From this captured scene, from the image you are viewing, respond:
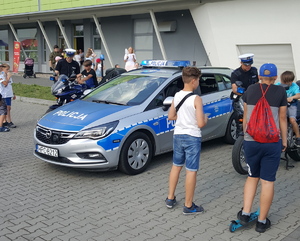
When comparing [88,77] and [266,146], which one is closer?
[266,146]

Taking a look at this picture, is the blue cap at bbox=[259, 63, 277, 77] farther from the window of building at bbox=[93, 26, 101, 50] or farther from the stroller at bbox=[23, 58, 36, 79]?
the stroller at bbox=[23, 58, 36, 79]

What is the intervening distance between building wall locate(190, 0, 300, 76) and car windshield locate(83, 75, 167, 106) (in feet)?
21.9

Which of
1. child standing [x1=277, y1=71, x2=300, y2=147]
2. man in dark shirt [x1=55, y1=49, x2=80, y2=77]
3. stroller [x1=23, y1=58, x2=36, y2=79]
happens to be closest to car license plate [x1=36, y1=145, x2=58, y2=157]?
child standing [x1=277, y1=71, x2=300, y2=147]

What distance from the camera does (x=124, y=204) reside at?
17.1 feet

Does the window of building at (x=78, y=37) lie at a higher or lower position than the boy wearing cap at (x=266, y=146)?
higher

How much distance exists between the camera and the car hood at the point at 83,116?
20.0 feet

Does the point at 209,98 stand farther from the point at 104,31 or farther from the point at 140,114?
the point at 104,31

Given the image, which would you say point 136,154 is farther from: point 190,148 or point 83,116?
point 190,148

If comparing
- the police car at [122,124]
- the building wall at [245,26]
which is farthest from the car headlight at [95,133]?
the building wall at [245,26]

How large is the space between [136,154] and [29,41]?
22111mm

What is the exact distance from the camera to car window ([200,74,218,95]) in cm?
764

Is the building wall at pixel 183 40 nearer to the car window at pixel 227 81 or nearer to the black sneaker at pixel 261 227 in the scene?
the car window at pixel 227 81

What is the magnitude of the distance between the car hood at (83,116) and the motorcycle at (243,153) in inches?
66.3

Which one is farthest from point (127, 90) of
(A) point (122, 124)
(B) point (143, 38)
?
(B) point (143, 38)
